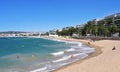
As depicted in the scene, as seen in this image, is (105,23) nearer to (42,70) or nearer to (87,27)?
(87,27)

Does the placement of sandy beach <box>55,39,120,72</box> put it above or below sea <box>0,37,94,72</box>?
above

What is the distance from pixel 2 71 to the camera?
2303cm

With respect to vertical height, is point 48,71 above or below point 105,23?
below

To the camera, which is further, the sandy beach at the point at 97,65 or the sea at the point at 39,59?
the sea at the point at 39,59

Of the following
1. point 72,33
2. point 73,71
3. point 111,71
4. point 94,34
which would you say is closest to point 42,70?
point 73,71

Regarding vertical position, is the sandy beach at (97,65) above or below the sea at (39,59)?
above

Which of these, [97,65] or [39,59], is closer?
[97,65]

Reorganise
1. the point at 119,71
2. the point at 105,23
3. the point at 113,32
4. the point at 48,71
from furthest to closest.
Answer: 1. the point at 105,23
2. the point at 113,32
3. the point at 48,71
4. the point at 119,71

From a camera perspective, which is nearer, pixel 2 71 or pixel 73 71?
pixel 73 71

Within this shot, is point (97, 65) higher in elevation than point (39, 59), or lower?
higher

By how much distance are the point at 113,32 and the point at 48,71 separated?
84412 millimetres

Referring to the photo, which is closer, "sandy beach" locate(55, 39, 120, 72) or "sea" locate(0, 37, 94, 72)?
"sandy beach" locate(55, 39, 120, 72)

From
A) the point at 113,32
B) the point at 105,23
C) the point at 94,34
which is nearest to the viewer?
the point at 113,32

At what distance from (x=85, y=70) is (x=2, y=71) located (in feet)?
26.2
